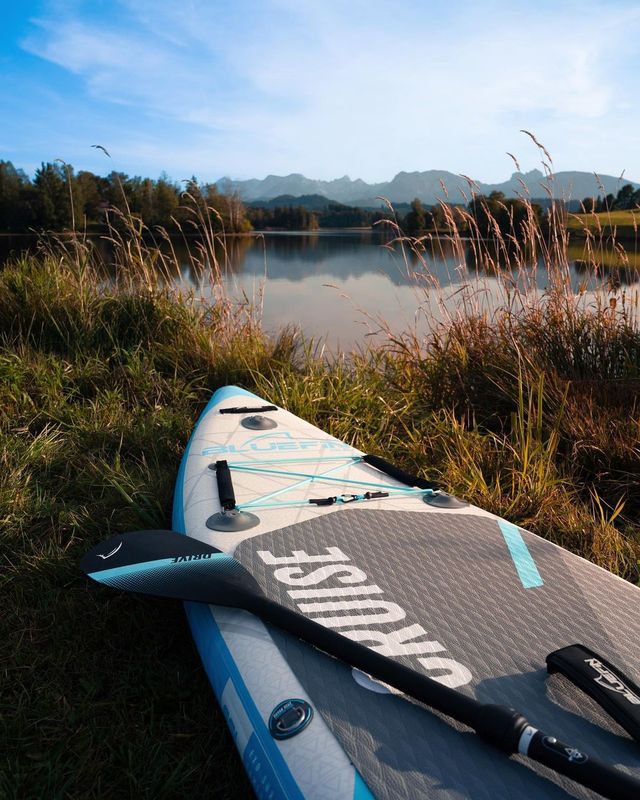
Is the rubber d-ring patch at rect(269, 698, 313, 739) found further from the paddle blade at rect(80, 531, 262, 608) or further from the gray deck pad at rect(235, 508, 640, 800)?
the paddle blade at rect(80, 531, 262, 608)

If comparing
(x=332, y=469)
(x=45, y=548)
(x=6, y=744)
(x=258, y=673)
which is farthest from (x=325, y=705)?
(x=45, y=548)

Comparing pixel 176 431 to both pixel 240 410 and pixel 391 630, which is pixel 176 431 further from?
pixel 391 630

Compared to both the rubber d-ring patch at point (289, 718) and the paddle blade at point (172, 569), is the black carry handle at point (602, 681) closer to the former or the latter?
the rubber d-ring patch at point (289, 718)

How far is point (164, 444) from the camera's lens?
265cm

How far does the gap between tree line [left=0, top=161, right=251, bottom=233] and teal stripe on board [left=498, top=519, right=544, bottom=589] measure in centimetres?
305

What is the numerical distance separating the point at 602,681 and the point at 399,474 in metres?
1.03

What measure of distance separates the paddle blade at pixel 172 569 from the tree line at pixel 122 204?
2.81m

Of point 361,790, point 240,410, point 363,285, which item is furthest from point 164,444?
point 363,285

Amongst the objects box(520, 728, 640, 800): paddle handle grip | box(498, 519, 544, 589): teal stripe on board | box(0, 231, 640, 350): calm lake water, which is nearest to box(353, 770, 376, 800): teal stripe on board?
box(520, 728, 640, 800): paddle handle grip

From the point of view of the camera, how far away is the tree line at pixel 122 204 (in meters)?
4.36

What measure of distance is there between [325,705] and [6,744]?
75 cm

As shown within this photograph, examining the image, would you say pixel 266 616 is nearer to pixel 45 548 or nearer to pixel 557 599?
pixel 557 599

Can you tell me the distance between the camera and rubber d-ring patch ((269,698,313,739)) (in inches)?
42.6

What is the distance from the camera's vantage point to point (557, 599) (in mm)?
1445
